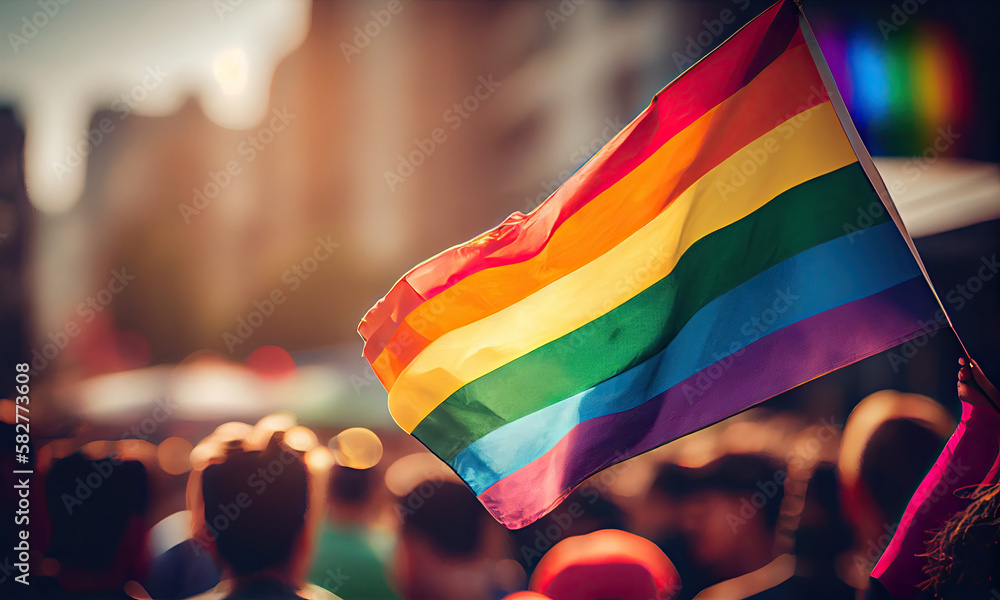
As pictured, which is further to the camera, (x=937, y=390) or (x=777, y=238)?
(x=937, y=390)

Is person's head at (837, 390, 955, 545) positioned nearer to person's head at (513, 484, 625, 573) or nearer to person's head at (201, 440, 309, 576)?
person's head at (513, 484, 625, 573)

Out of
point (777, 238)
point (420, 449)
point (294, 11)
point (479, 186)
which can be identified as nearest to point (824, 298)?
point (777, 238)

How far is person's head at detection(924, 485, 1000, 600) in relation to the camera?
2705mm

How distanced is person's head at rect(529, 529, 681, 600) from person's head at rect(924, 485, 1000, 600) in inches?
45.9

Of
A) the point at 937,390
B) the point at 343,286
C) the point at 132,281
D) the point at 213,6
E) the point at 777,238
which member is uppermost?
the point at 213,6

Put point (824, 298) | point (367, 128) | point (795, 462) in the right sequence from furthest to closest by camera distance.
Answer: point (367, 128), point (795, 462), point (824, 298)

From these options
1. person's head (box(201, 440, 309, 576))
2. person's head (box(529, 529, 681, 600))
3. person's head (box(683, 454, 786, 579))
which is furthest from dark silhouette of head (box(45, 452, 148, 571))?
person's head (box(683, 454, 786, 579))

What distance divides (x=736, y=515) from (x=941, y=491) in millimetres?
798

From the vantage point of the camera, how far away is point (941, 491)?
2471 millimetres

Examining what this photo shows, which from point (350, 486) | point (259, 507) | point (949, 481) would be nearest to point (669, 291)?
point (949, 481)

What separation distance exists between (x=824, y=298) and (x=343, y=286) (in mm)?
2028

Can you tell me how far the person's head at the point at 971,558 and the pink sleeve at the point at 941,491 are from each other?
0.12 metres

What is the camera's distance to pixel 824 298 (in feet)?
6.27

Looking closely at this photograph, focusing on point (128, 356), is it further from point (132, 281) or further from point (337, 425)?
point (337, 425)
